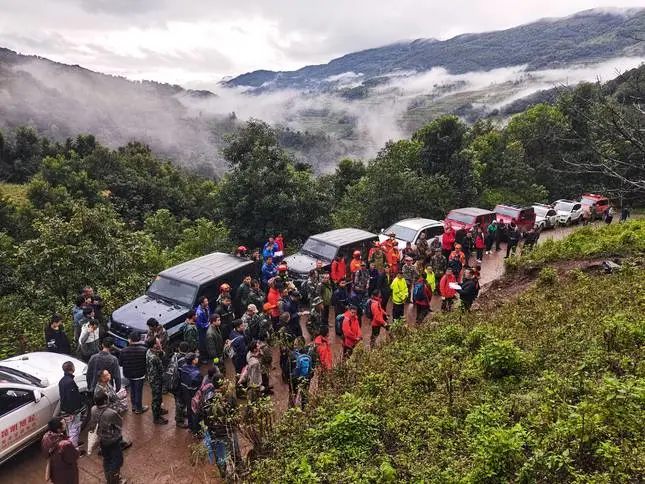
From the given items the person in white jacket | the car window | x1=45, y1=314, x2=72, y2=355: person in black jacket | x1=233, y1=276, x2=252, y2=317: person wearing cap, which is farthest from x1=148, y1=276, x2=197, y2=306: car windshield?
the car window

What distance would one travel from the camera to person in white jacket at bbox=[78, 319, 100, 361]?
8.44 metres

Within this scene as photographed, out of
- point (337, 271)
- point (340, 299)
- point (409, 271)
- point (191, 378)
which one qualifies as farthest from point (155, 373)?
point (409, 271)

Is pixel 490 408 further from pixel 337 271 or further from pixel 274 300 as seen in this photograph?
pixel 337 271

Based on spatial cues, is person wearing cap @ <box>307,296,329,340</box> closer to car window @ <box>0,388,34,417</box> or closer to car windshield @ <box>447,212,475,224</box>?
car window @ <box>0,388,34,417</box>

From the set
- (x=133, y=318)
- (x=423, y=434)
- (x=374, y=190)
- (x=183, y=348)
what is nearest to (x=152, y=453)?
(x=183, y=348)

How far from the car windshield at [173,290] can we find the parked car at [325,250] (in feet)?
10.2

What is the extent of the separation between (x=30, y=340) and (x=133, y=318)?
252cm

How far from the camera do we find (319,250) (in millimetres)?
13594

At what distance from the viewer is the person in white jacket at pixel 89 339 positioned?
8438mm

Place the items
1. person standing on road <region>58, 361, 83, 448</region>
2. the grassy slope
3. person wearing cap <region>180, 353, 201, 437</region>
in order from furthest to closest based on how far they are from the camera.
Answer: person wearing cap <region>180, 353, 201, 437</region>, person standing on road <region>58, 361, 83, 448</region>, the grassy slope

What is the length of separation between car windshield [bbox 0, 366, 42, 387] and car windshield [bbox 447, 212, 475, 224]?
14776 millimetres

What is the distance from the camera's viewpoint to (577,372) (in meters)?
6.40

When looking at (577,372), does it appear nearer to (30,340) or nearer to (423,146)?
(30,340)

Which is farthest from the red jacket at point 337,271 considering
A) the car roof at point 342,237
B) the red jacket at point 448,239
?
the red jacket at point 448,239
